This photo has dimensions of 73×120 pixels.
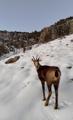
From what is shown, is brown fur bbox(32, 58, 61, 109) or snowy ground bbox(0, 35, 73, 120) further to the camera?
snowy ground bbox(0, 35, 73, 120)

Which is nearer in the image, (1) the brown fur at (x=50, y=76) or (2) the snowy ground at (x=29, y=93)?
(1) the brown fur at (x=50, y=76)

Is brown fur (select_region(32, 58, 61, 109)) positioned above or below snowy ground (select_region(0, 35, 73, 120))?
above

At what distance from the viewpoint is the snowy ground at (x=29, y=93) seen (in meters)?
8.96

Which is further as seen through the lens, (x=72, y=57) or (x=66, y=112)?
(x=72, y=57)

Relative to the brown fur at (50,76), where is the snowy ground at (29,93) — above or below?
below

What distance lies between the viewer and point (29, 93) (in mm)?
10977

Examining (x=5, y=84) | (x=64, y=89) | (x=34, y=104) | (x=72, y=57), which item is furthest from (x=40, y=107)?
(x=72, y=57)

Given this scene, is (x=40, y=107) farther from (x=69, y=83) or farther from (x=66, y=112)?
(x=69, y=83)

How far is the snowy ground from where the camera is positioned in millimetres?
8961

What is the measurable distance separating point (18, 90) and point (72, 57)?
5.55 metres

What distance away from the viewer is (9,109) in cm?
972

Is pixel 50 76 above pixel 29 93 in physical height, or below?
above

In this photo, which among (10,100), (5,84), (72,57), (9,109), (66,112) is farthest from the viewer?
(72,57)

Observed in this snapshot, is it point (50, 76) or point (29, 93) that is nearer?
point (50, 76)
